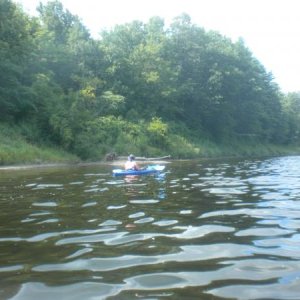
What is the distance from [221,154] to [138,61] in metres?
14.4

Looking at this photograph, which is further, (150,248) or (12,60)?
(12,60)

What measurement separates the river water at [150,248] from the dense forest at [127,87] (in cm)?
1786

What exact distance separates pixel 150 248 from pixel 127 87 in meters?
41.3

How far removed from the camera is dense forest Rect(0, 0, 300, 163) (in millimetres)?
31375

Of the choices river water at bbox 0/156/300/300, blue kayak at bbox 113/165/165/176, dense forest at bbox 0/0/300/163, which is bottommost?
blue kayak at bbox 113/165/165/176

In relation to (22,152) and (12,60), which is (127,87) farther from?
(22,152)

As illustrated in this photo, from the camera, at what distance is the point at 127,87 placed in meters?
46.1

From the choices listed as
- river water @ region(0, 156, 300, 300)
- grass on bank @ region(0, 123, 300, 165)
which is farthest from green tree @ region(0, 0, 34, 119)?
river water @ region(0, 156, 300, 300)

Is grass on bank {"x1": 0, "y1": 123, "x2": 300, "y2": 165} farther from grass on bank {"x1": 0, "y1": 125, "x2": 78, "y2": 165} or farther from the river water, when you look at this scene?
the river water

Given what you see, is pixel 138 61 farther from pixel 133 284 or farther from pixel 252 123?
pixel 133 284

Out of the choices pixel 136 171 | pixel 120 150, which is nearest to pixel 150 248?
pixel 136 171

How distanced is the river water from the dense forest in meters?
17.9

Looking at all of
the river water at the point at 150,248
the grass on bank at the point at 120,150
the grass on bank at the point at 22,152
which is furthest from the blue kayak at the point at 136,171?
the grass on bank at the point at 120,150

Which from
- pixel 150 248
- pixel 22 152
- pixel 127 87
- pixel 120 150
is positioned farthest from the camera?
pixel 127 87
